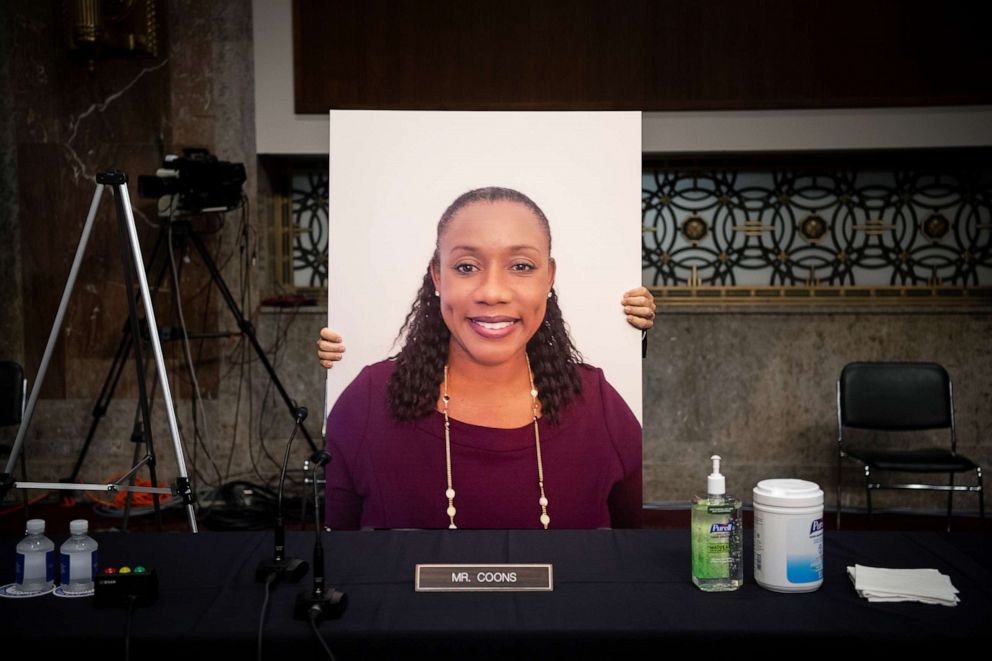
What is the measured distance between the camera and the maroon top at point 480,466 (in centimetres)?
248

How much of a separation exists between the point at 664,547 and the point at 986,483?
392cm

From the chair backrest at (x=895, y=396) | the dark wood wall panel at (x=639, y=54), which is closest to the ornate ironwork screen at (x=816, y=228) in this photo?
the dark wood wall panel at (x=639, y=54)

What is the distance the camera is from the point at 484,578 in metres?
1.61

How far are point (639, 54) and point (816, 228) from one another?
4.70ft

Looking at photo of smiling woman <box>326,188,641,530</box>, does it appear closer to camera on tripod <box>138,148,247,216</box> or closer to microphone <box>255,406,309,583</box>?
microphone <box>255,406,309,583</box>

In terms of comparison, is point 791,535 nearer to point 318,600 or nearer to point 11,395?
point 318,600

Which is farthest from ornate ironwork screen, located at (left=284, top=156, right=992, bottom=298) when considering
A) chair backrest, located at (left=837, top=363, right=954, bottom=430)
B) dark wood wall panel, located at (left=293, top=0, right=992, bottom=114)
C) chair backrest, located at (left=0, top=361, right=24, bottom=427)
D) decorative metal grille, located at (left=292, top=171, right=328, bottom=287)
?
chair backrest, located at (left=0, top=361, right=24, bottom=427)

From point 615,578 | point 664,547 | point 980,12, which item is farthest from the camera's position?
point 980,12

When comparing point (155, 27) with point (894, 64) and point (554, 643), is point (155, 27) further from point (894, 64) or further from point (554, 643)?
point (554, 643)

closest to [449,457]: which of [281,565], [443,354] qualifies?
[443,354]

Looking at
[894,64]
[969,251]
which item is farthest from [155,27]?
[969,251]

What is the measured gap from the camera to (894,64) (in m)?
4.70

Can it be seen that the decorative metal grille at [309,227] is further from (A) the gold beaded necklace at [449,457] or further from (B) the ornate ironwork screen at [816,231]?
(A) the gold beaded necklace at [449,457]

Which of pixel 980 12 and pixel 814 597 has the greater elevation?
pixel 980 12
